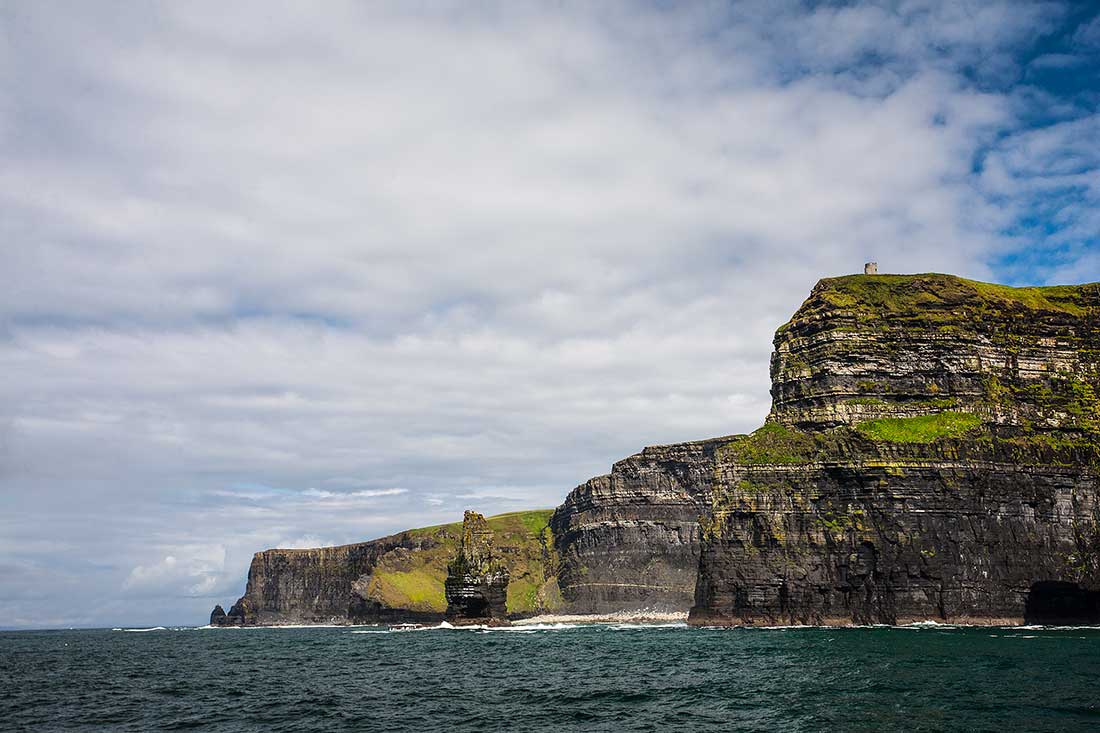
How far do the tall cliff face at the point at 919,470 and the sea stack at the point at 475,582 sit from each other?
167ft

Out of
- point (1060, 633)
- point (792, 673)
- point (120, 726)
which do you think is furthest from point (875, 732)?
point (1060, 633)

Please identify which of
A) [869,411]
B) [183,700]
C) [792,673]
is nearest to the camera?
[183,700]

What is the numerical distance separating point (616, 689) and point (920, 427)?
4361 inches

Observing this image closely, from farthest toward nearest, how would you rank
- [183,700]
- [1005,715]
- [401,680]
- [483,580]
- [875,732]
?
[483,580] → [401,680] → [183,700] → [1005,715] → [875,732]

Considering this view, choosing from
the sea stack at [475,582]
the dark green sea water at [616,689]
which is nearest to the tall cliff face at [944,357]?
the dark green sea water at [616,689]

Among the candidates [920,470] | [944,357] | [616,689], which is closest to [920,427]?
[920,470]

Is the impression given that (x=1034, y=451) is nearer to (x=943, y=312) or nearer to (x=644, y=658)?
(x=943, y=312)

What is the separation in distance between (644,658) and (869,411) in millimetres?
87671

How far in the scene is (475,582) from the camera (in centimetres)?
19475

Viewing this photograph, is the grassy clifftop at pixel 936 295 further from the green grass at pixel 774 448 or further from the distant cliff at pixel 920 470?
the green grass at pixel 774 448

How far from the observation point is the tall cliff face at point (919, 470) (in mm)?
142750

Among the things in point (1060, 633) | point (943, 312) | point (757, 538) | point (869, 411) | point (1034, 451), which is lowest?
point (1060, 633)

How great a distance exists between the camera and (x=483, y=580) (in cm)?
19538

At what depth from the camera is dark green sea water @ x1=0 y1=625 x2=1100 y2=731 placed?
5156 centimetres
